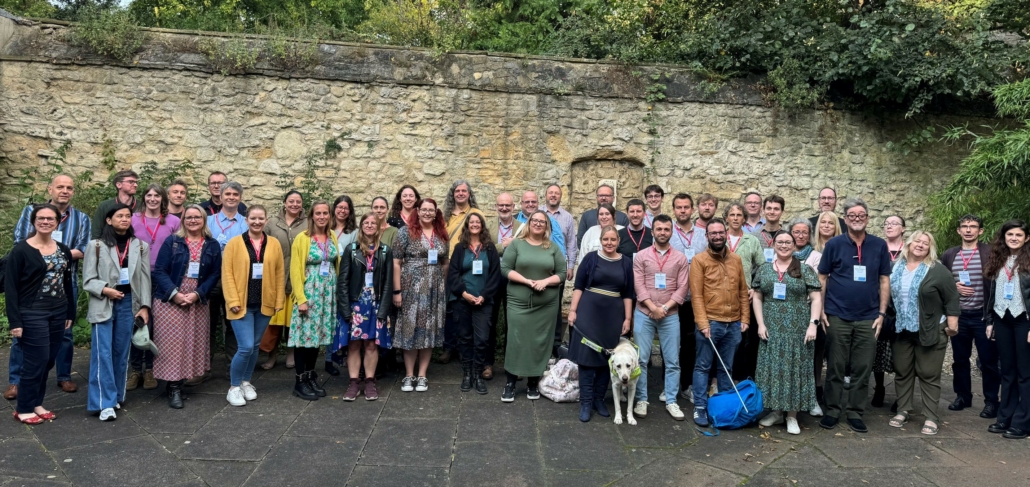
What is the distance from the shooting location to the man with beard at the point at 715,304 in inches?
211

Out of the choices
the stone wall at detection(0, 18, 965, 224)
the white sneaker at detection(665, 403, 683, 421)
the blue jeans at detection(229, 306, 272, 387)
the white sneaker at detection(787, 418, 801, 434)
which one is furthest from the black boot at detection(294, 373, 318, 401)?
the white sneaker at detection(787, 418, 801, 434)

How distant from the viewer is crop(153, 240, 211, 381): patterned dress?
17.7 ft

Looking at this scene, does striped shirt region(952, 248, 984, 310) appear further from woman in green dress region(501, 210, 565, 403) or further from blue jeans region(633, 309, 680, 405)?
woman in green dress region(501, 210, 565, 403)

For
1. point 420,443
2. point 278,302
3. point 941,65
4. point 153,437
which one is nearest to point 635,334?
point 420,443

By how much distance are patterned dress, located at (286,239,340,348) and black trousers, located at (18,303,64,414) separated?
1.68m

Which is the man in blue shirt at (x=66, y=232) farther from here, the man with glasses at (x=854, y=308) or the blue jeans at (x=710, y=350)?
the man with glasses at (x=854, y=308)

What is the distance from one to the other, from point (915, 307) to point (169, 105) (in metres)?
8.46

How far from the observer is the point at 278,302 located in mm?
5590

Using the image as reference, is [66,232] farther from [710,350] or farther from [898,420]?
[898,420]

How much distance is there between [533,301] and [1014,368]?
3.85m

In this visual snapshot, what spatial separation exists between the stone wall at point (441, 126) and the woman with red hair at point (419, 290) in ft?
10.1

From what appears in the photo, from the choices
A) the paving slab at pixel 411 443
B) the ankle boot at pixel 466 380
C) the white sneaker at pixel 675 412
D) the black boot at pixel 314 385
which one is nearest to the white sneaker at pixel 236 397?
the black boot at pixel 314 385

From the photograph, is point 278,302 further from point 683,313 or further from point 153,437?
point 683,313

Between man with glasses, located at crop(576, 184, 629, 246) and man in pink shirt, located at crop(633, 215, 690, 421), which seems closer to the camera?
man in pink shirt, located at crop(633, 215, 690, 421)
